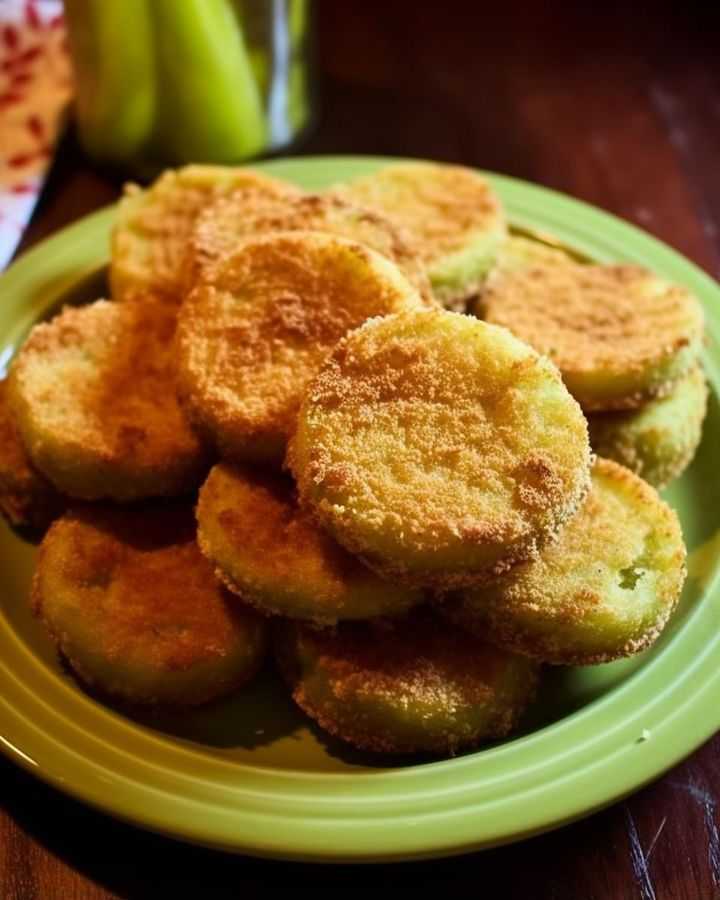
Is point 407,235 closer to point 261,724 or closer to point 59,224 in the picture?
point 261,724

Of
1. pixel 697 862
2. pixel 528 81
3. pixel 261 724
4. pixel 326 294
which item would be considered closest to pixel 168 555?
pixel 261 724

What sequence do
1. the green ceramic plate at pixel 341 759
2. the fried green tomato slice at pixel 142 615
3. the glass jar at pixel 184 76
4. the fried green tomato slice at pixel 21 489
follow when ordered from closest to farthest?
the green ceramic plate at pixel 341 759 → the fried green tomato slice at pixel 142 615 → the fried green tomato slice at pixel 21 489 → the glass jar at pixel 184 76

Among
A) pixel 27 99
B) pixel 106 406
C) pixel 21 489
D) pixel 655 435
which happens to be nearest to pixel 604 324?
pixel 655 435

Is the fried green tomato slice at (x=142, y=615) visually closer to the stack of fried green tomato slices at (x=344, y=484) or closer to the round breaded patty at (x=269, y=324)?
the stack of fried green tomato slices at (x=344, y=484)

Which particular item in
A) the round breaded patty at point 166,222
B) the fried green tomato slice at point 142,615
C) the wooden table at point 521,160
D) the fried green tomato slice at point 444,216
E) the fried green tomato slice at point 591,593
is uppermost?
the round breaded patty at point 166,222

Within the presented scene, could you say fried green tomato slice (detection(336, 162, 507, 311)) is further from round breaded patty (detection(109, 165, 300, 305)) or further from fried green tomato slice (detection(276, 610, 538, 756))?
fried green tomato slice (detection(276, 610, 538, 756))

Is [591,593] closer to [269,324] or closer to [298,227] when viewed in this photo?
[269,324]

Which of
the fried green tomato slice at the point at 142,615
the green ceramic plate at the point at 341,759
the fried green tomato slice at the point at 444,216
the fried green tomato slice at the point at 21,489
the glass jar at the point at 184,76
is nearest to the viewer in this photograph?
the green ceramic plate at the point at 341,759

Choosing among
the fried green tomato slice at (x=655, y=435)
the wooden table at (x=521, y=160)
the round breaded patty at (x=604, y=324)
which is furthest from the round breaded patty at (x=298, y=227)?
the wooden table at (x=521, y=160)
